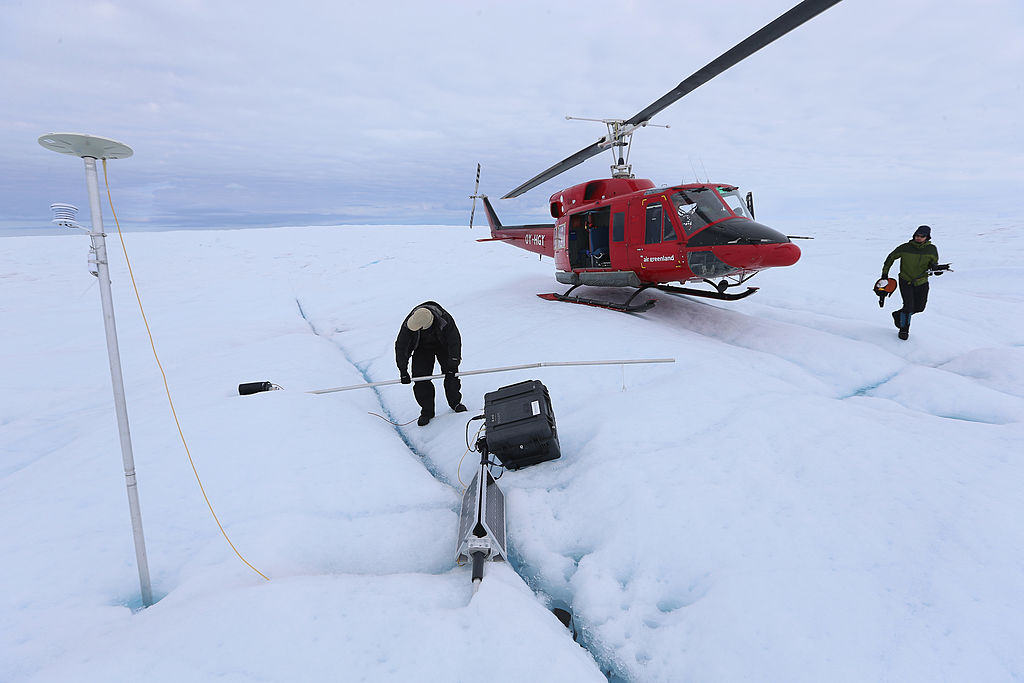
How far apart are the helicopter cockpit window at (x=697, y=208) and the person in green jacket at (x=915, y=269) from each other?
2.40m

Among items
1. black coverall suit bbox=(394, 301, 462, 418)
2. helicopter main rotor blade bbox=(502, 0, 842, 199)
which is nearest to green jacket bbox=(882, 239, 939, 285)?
helicopter main rotor blade bbox=(502, 0, 842, 199)

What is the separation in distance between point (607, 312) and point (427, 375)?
3599 mm

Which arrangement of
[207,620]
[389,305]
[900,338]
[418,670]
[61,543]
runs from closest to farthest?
[418,670]
[207,620]
[61,543]
[900,338]
[389,305]

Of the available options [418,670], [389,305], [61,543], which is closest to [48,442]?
[61,543]

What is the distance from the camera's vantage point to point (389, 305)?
38.1 feet

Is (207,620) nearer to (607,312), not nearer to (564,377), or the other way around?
(564,377)

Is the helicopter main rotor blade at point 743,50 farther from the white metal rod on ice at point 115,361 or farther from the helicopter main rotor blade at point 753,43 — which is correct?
the white metal rod on ice at point 115,361

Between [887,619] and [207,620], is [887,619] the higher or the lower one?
the lower one

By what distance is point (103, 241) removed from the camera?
7.27ft

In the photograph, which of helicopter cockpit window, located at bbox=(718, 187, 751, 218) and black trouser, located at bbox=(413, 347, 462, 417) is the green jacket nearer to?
helicopter cockpit window, located at bbox=(718, 187, 751, 218)

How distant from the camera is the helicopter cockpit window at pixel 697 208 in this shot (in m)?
6.43

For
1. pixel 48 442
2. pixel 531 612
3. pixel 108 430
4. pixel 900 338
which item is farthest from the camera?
pixel 900 338

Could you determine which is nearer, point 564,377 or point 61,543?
point 61,543

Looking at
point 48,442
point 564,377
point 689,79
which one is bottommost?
point 48,442
